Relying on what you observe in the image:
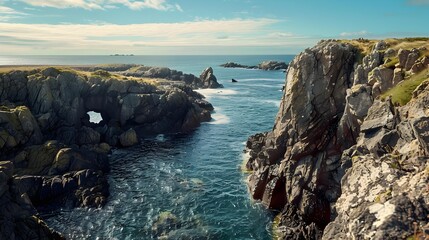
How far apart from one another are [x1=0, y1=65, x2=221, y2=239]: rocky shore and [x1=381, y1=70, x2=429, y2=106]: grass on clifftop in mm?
38570

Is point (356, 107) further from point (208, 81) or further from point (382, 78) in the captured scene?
point (208, 81)

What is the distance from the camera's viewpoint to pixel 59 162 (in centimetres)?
5700

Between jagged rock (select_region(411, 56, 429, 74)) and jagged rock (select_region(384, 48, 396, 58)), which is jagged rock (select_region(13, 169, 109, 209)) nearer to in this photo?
jagged rock (select_region(411, 56, 429, 74))

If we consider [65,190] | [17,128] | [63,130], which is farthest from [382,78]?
[63,130]

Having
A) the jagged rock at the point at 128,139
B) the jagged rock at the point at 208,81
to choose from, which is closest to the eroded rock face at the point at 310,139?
the jagged rock at the point at 128,139

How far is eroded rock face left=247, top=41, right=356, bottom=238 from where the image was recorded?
141ft

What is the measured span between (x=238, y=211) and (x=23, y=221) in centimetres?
2614

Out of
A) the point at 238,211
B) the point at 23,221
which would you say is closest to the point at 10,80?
the point at 23,221

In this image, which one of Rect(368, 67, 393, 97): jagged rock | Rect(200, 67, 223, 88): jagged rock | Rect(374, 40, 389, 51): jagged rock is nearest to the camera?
Rect(368, 67, 393, 97): jagged rock

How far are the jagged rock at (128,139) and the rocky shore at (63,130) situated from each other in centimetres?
24

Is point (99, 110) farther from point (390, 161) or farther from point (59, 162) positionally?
point (390, 161)

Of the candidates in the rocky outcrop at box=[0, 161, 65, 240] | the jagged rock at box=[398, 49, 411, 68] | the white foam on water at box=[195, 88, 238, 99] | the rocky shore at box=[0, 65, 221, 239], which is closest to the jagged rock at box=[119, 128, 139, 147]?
the rocky shore at box=[0, 65, 221, 239]

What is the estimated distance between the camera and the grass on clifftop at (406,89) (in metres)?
31.3

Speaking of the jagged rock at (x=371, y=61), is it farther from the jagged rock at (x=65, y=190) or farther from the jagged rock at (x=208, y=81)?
the jagged rock at (x=208, y=81)
